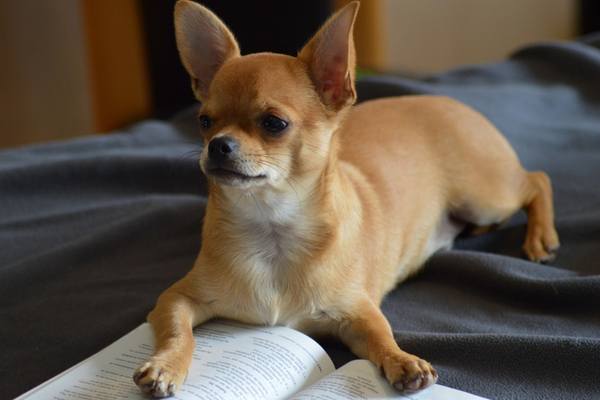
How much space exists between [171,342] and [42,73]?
336cm

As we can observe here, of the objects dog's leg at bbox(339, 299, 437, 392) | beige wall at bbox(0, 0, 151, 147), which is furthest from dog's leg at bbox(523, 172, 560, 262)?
beige wall at bbox(0, 0, 151, 147)

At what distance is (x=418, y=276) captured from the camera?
182 centimetres

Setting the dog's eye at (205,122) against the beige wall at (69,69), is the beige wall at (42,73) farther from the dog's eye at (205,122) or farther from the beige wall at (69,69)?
the dog's eye at (205,122)

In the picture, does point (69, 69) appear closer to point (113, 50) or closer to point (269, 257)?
point (113, 50)

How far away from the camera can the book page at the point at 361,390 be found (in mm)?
1217

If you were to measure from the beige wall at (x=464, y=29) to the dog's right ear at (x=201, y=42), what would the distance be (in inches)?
131

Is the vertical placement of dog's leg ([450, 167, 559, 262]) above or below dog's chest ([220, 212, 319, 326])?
below

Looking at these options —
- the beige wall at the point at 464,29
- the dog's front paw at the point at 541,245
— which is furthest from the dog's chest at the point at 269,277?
the beige wall at the point at 464,29

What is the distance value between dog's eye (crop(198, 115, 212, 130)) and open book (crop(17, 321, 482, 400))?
378 mm

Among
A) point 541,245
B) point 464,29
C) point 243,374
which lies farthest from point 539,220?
point 464,29

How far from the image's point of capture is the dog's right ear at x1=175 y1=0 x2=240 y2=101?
1.51 m

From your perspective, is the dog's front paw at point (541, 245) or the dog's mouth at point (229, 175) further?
the dog's front paw at point (541, 245)

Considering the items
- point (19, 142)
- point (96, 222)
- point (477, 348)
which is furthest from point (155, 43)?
point (477, 348)

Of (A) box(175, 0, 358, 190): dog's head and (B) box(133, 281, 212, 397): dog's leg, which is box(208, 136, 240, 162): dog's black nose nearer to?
(A) box(175, 0, 358, 190): dog's head
